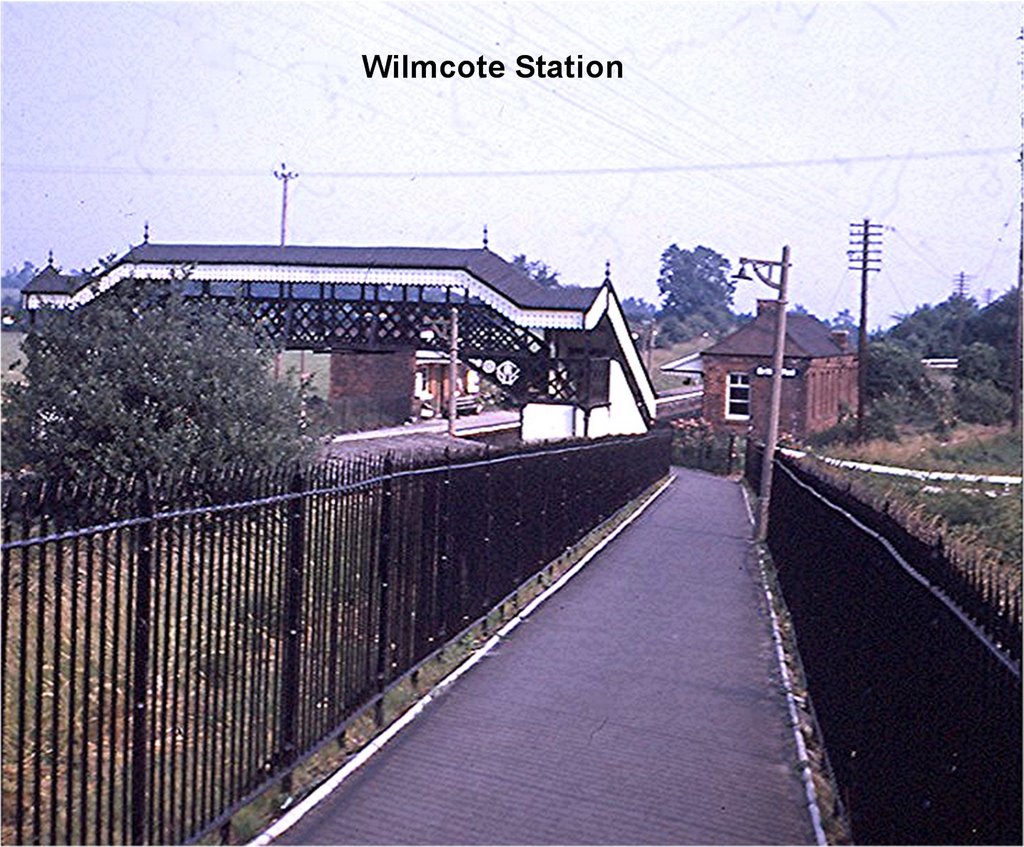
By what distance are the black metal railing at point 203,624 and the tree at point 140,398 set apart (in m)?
3.54

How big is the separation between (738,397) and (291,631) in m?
54.7

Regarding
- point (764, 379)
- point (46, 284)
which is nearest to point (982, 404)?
point (764, 379)

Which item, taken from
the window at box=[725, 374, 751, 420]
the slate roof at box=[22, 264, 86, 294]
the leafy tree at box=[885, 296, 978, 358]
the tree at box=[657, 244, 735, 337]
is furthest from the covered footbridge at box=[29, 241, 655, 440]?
the tree at box=[657, 244, 735, 337]

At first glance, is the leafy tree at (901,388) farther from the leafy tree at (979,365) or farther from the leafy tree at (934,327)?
the leafy tree at (934,327)

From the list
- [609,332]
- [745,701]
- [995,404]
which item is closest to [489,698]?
[745,701]

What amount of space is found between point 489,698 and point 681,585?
7.11 meters

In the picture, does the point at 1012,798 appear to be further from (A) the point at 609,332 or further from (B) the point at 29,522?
(A) the point at 609,332

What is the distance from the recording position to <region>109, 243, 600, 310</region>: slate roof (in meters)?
31.8

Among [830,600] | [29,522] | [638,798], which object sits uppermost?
[29,522]

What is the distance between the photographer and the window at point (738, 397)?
60.0 m

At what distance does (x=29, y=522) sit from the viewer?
4539 mm

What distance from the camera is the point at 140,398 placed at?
1380cm

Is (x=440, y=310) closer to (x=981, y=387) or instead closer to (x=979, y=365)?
(x=981, y=387)

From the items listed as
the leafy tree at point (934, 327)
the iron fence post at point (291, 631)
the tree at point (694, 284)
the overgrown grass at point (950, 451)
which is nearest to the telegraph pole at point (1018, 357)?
the overgrown grass at point (950, 451)
